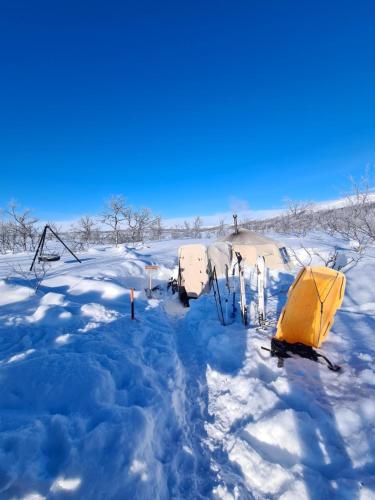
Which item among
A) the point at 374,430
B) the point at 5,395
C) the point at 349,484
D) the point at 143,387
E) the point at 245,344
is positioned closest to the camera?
the point at 349,484

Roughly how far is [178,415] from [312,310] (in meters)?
2.99

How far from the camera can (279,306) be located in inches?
294

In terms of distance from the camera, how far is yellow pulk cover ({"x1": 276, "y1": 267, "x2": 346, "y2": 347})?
15.1ft

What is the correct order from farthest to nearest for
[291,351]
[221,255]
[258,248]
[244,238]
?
[258,248] → [244,238] → [221,255] → [291,351]

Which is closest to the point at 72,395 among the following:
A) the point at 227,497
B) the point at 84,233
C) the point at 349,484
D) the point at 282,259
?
the point at 227,497

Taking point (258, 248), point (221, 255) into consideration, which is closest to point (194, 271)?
point (221, 255)

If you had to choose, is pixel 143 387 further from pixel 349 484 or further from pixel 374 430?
pixel 374 430

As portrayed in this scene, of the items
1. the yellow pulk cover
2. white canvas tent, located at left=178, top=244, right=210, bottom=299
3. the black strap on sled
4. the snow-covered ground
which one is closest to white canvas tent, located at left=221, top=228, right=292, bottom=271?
white canvas tent, located at left=178, top=244, right=210, bottom=299

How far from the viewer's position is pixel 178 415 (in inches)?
134

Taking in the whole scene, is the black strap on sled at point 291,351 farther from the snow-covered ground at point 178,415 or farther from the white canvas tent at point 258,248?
the white canvas tent at point 258,248

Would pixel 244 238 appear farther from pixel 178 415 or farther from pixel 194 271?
pixel 178 415

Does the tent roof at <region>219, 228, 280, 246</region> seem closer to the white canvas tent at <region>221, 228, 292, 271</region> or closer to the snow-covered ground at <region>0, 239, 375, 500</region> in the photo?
the white canvas tent at <region>221, 228, 292, 271</region>

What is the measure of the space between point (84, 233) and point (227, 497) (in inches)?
1774

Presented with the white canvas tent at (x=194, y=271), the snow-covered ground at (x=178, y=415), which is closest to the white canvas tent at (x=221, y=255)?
the white canvas tent at (x=194, y=271)
